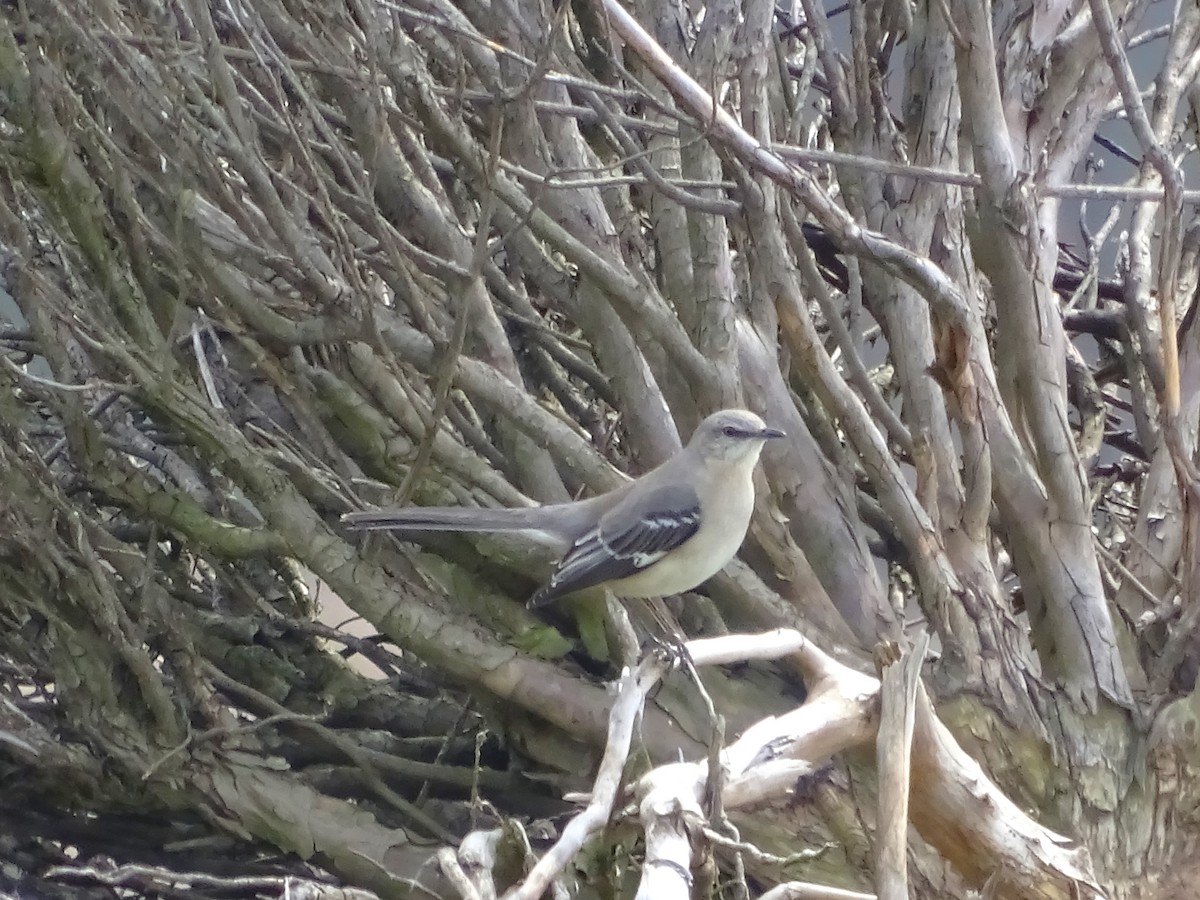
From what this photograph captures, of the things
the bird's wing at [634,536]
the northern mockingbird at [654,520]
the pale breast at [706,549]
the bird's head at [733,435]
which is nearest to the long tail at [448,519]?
the northern mockingbird at [654,520]

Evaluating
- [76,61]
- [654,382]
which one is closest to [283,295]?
[76,61]

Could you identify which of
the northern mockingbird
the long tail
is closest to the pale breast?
the northern mockingbird

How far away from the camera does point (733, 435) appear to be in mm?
2494

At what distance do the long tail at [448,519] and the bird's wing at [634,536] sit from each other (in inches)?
5.1

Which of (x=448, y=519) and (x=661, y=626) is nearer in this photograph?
(x=448, y=519)

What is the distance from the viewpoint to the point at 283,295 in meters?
2.71

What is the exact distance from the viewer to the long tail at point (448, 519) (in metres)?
2.48

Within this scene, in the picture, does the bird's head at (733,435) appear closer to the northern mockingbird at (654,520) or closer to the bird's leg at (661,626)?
the northern mockingbird at (654,520)

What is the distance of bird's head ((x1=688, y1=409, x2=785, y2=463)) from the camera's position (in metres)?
2.48

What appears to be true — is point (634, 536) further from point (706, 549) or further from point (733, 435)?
point (733, 435)

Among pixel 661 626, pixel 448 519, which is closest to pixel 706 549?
pixel 661 626

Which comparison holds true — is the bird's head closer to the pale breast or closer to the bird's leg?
the pale breast

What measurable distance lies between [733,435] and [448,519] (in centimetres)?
64

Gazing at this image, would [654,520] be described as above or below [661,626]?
above
